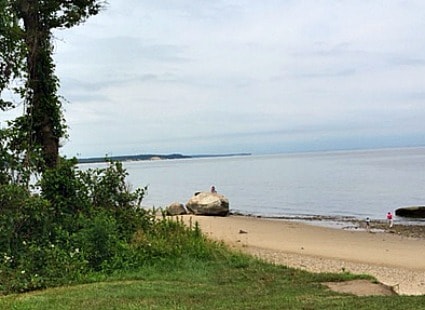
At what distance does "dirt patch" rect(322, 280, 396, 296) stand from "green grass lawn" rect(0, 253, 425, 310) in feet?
0.79

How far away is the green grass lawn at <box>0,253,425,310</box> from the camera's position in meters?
6.50

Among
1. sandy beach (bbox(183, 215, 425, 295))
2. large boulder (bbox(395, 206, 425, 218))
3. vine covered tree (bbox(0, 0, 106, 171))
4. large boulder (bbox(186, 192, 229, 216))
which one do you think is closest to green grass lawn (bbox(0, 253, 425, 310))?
sandy beach (bbox(183, 215, 425, 295))

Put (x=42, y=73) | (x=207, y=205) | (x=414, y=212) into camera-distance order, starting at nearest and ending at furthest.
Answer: (x=42, y=73)
(x=207, y=205)
(x=414, y=212)

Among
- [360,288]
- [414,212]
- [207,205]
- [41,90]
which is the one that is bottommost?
[414,212]

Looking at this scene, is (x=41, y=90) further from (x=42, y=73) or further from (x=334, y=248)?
(x=334, y=248)

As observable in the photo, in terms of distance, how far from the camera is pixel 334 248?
57.7ft

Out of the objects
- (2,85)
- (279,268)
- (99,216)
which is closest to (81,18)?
(2,85)

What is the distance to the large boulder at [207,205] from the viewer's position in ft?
86.7

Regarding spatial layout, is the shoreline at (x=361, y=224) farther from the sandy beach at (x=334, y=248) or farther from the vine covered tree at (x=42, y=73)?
the vine covered tree at (x=42, y=73)

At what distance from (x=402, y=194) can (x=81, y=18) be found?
35.9 meters

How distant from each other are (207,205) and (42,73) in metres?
14.8

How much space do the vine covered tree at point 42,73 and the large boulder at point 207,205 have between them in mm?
13169

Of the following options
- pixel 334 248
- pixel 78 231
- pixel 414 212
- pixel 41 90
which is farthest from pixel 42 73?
pixel 414 212

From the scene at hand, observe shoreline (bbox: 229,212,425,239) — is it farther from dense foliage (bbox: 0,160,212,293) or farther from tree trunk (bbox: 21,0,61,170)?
tree trunk (bbox: 21,0,61,170)
